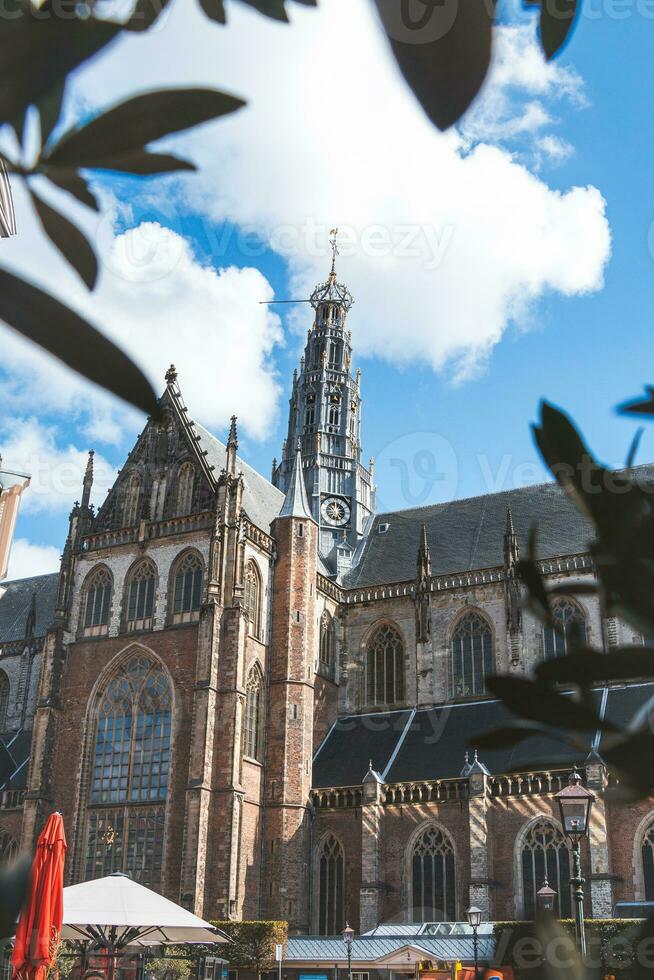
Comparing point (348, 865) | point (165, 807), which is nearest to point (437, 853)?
point (348, 865)

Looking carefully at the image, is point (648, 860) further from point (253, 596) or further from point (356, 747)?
point (253, 596)

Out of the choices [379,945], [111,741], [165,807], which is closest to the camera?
[379,945]

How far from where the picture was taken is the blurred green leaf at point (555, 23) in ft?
2.52

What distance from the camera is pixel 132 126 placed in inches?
27.6

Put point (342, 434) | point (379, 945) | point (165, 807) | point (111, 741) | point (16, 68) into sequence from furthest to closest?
point (342, 434)
point (111, 741)
point (165, 807)
point (379, 945)
point (16, 68)

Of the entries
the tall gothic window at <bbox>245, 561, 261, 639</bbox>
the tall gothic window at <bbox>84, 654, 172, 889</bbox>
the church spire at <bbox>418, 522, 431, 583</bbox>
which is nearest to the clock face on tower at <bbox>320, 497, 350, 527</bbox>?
the church spire at <bbox>418, 522, 431, 583</bbox>

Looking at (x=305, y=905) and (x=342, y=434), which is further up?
(x=342, y=434)

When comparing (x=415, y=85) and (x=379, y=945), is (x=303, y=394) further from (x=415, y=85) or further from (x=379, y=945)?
(x=415, y=85)

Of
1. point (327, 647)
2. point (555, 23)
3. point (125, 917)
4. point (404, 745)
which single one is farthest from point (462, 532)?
point (555, 23)

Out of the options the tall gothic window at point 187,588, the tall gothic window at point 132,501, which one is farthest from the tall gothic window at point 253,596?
the tall gothic window at point 132,501

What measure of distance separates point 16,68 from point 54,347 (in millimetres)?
169

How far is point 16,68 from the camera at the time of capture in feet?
2.04

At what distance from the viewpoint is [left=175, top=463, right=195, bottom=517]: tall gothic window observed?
2902 cm

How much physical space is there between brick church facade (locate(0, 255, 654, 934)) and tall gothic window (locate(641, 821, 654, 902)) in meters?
0.05
